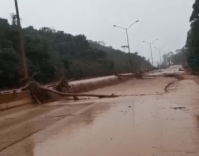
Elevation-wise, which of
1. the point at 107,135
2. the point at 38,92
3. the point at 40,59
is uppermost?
the point at 40,59

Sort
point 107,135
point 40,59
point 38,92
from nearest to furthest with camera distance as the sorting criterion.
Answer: point 107,135 → point 38,92 → point 40,59

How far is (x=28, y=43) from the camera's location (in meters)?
35.1

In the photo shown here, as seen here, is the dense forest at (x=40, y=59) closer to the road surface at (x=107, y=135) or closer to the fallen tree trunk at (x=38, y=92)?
the fallen tree trunk at (x=38, y=92)

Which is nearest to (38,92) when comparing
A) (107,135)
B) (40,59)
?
(107,135)

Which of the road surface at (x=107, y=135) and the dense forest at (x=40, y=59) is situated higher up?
the dense forest at (x=40, y=59)

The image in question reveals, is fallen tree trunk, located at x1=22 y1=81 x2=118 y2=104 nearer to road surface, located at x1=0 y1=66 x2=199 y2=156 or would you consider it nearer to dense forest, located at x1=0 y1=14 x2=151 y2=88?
dense forest, located at x1=0 y1=14 x2=151 y2=88

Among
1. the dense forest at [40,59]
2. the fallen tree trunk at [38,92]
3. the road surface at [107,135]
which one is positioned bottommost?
the road surface at [107,135]

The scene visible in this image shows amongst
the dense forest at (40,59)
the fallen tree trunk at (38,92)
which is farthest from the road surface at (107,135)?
the dense forest at (40,59)

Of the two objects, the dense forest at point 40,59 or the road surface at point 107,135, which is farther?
the dense forest at point 40,59

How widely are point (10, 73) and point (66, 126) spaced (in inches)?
875

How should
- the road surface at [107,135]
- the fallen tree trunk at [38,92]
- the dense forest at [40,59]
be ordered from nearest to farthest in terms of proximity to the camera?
the road surface at [107,135], the fallen tree trunk at [38,92], the dense forest at [40,59]

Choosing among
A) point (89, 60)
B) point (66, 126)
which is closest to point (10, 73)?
point (66, 126)

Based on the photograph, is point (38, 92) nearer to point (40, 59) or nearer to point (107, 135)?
point (107, 135)

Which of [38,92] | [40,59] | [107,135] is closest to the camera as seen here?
[107,135]
